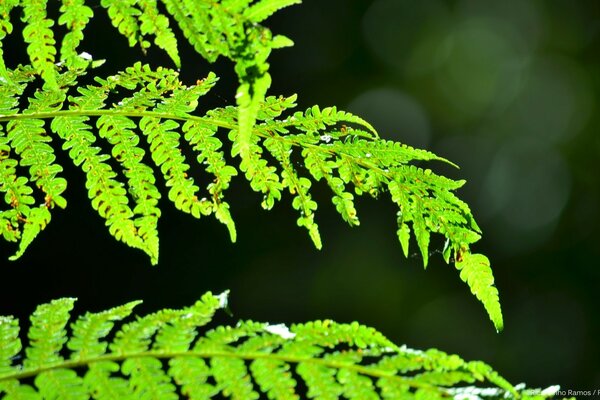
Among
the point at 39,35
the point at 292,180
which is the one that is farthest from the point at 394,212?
the point at 39,35

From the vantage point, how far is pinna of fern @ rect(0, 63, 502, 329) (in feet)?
3.23

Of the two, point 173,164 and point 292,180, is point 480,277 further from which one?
point 173,164

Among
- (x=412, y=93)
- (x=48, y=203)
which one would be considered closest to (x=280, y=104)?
(x=48, y=203)

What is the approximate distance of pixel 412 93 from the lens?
7.50m

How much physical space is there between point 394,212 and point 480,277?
5287 mm

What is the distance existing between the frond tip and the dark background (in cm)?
404

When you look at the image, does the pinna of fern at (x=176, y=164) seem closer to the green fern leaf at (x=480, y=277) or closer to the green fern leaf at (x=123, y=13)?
the green fern leaf at (x=480, y=277)

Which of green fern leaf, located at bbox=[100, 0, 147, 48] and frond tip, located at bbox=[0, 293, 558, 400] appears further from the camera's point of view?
green fern leaf, located at bbox=[100, 0, 147, 48]

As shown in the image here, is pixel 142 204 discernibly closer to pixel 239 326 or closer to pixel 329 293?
pixel 239 326

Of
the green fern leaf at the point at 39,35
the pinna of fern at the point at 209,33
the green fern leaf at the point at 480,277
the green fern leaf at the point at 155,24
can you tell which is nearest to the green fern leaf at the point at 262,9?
the pinna of fern at the point at 209,33

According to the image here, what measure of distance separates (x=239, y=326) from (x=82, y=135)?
1.49ft

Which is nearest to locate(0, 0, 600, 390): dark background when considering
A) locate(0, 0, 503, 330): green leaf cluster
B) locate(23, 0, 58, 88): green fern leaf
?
locate(0, 0, 503, 330): green leaf cluster

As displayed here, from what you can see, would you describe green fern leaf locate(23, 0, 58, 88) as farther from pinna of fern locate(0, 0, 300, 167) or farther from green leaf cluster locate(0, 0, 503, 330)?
green leaf cluster locate(0, 0, 503, 330)

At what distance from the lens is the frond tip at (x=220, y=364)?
2.19ft
